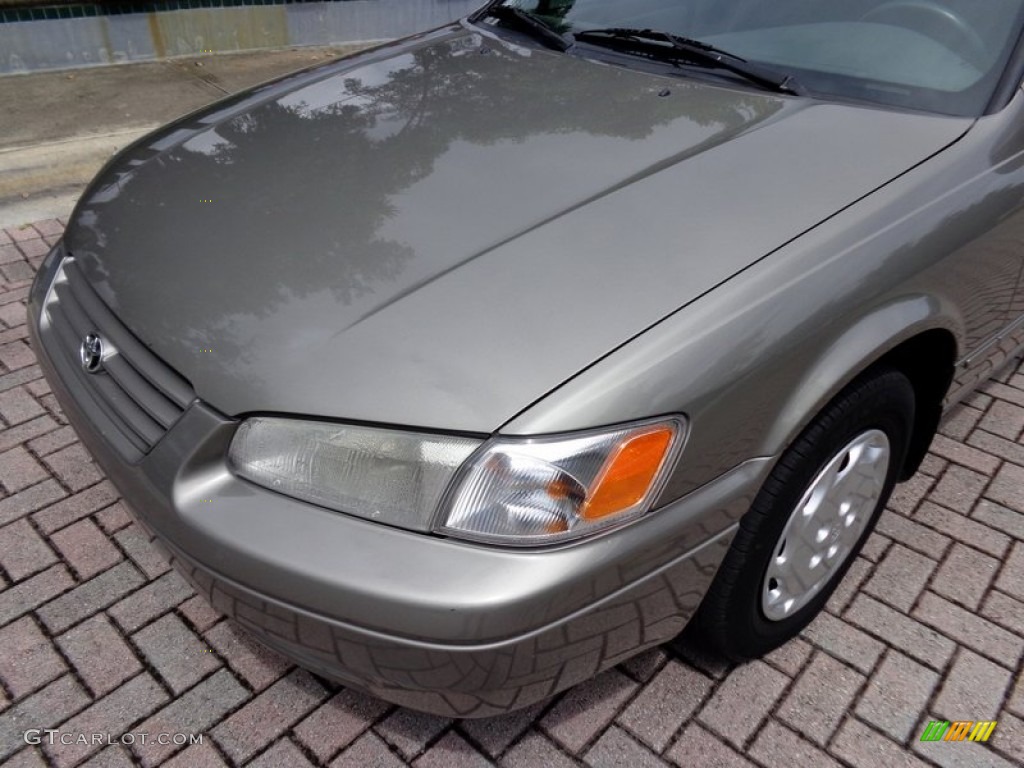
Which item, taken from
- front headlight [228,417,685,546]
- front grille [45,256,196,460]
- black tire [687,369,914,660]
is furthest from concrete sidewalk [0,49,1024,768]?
front headlight [228,417,685,546]

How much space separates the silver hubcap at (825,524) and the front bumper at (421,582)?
0.94 feet

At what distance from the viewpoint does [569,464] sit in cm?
142

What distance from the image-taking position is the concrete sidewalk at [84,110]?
4.39 meters

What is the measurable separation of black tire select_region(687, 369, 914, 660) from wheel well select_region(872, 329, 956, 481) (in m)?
0.06

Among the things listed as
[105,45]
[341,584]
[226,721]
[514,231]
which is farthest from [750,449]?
[105,45]

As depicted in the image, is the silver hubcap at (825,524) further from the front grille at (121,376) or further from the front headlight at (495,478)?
the front grille at (121,376)

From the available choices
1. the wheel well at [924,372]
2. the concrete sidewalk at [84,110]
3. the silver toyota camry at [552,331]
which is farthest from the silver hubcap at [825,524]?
the concrete sidewalk at [84,110]

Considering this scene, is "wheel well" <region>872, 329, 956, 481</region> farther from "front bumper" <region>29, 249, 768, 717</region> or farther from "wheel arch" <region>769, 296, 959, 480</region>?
"front bumper" <region>29, 249, 768, 717</region>

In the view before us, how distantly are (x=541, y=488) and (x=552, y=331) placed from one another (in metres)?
0.28

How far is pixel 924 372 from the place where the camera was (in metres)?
2.14

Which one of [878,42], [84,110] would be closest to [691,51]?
[878,42]

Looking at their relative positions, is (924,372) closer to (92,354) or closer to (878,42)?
(878,42)

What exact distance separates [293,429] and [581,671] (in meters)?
0.71

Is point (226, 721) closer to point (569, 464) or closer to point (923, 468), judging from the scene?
point (569, 464)
